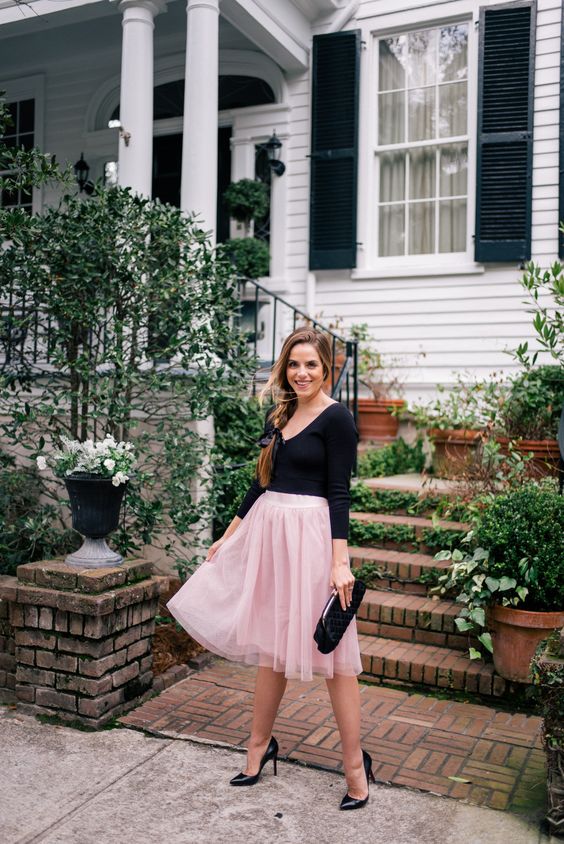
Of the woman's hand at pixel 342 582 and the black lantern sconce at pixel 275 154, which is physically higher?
the black lantern sconce at pixel 275 154

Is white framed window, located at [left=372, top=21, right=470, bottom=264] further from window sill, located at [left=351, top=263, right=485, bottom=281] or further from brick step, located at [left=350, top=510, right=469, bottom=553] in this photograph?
brick step, located at [left=350, top=510, right=469, bottom=553]

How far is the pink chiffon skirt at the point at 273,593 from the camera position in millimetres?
2830

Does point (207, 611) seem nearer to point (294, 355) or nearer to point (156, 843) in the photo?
point (156, 843)

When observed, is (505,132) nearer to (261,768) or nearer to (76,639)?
(76,639)

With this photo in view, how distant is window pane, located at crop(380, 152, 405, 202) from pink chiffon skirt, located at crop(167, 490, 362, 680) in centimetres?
560

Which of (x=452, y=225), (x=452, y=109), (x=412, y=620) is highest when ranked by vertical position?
(x=452, y=109)

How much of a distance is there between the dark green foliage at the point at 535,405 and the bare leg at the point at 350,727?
3.57 metres

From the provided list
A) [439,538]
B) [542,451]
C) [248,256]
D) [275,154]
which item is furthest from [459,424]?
[275,154]

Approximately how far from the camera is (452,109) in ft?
25.0

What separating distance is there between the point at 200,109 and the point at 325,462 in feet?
12.7

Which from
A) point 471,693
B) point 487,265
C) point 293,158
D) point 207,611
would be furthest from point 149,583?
point 293,158

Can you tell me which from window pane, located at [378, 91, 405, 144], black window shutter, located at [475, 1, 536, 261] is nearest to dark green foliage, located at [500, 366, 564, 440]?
black window shutter, located at [475, 1, 536, 261]

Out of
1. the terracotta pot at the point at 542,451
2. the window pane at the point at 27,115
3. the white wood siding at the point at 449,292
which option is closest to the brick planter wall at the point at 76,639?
the terracotta pot at the point at 542,451

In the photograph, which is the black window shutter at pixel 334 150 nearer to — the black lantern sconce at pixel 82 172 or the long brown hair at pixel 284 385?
the black lantern sconce at pixel 82 172
